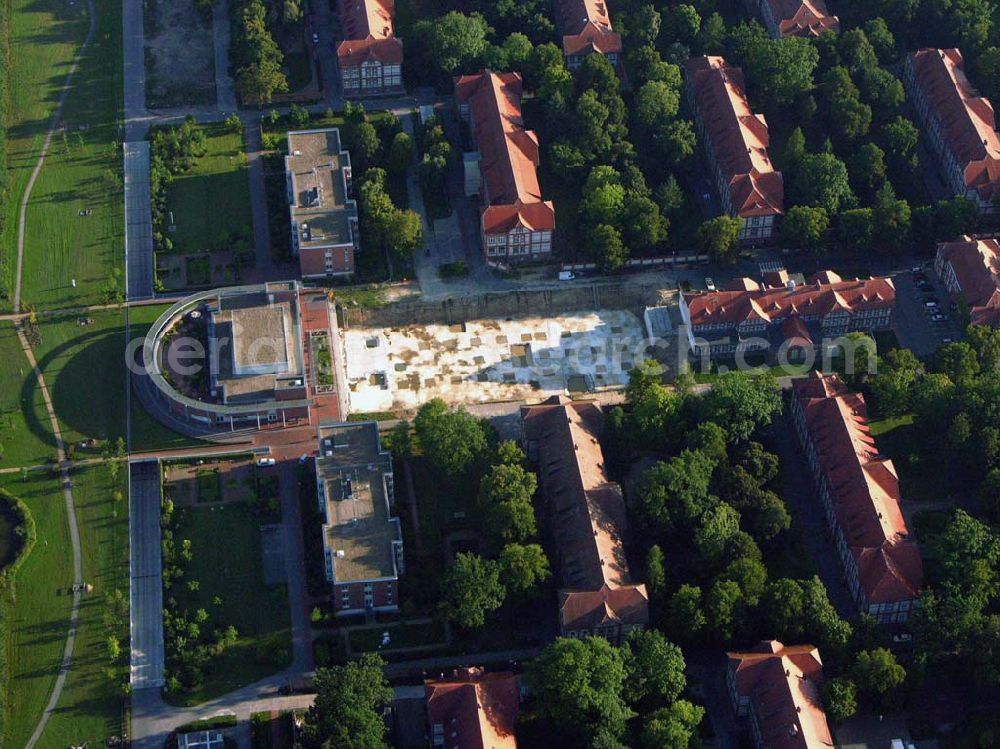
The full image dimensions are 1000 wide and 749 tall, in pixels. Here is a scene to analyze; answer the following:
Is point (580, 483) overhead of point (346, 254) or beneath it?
beneath

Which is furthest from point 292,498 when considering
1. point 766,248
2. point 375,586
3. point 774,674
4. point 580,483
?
point 766,248

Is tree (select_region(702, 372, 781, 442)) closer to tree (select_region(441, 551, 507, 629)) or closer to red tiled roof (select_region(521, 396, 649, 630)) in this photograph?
red tiled roof (select_region(521, 396, 649, 630))

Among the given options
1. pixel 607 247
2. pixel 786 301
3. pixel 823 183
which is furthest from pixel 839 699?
pixel 823 183

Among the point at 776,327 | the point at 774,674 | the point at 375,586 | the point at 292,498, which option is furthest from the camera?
the point at 776,327

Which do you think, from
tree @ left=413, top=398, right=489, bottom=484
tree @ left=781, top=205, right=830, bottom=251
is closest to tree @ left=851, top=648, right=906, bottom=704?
tree @ left=413, top=398, right=489, bottom=484

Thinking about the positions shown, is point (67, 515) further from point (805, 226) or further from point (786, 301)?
point (805, 226)

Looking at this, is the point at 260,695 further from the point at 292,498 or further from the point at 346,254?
the point at 346,254

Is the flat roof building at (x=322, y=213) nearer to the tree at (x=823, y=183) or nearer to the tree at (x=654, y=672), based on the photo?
the tree at (x=823, y=183)

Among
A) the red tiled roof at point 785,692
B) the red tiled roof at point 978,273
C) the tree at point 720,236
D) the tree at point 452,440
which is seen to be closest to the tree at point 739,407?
the tree at point 720,236
